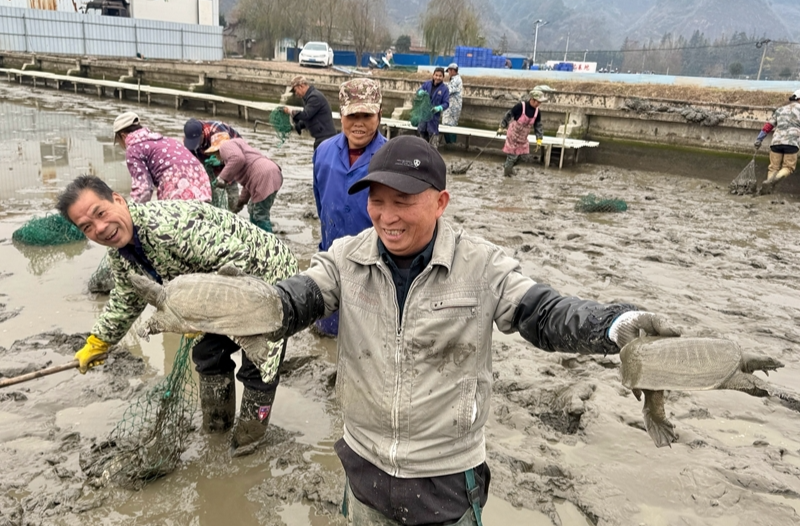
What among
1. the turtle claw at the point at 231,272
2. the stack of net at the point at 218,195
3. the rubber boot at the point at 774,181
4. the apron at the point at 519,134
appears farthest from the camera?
the apron at the point at 519,134

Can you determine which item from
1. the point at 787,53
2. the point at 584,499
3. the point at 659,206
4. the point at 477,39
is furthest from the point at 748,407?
the point at 787,53

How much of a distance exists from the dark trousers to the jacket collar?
5.00ft

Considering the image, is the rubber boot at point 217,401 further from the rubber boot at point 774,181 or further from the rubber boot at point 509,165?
the rubber boot at point 774,181

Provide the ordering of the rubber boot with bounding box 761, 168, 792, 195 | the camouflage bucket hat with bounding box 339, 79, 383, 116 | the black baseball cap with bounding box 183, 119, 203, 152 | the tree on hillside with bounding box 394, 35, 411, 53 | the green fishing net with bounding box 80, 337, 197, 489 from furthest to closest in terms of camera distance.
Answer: the tree on hillside with bounding box 394, 35, 411, 53, the rubber boot with bounding box 761, 168, 792, 195, the black baseball cap with bounding box 183, 119, 203, 152, the camouflage bucket hat with bounding box 339, 79, 383, 116, the green fishing net with bounding box 80, 337, 197, 489

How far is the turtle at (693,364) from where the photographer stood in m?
1.44

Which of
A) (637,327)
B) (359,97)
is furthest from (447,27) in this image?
(637,327)

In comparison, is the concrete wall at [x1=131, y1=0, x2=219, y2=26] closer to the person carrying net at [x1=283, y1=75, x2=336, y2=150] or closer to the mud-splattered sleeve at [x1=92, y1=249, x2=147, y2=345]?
the person carrying net at [x1=283, y1=75, x2=336, y2=150]

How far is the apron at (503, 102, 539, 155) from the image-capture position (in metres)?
11.2

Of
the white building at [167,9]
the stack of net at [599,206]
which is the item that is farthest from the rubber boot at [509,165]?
the white building at [167,9]

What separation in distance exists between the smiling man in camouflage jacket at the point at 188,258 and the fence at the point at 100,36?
151 ft

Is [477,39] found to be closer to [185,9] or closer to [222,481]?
[185,9]

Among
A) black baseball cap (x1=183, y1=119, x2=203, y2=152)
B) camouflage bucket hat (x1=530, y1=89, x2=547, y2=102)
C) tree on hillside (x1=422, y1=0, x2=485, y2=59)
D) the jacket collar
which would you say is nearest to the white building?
tree on hillside (x1=422, y1=0, x2=485, y2=59)

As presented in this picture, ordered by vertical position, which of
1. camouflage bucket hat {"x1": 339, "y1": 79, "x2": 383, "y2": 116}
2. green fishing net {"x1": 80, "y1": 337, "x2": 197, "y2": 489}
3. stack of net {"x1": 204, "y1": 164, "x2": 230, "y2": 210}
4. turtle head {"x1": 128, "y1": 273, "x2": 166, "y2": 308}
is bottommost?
green fishing net {"x1": 80, "y1": 337, "x2": 197, "y2": 489}

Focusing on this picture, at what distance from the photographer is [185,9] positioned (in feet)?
171
